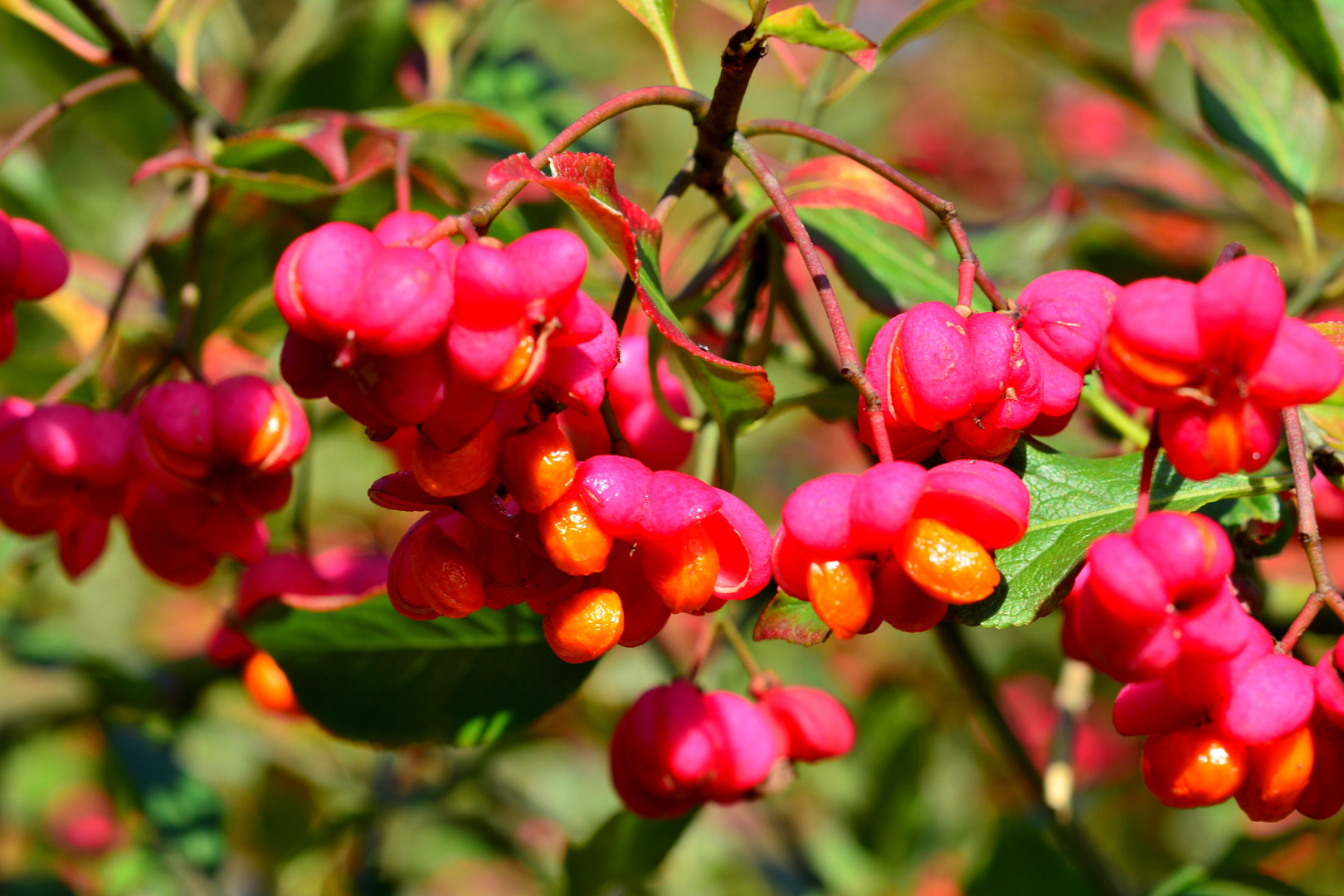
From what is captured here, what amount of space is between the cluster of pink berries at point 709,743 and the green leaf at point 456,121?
596 mm

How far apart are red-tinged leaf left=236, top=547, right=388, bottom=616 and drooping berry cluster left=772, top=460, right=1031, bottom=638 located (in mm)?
523

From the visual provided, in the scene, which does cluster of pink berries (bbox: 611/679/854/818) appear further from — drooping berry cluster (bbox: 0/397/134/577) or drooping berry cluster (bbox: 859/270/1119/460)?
drooping berry cluster (bbox: 0/397/134/577)

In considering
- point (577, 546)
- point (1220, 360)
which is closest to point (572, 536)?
point (577, 546)

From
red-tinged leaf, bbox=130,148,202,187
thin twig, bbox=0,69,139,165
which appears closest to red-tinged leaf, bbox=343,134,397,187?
red-tinged leaf, bbox=130,148,202,187

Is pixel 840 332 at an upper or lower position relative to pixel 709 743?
upper

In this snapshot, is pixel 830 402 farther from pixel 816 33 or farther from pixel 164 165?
pixel 164 165

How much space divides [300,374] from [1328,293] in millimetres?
1132

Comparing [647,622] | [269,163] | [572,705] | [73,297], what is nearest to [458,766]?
[572,705]

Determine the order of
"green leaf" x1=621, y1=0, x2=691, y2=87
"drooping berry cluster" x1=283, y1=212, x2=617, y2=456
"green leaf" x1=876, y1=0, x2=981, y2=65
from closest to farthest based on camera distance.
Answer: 1. "drooping berry cluster" x1=283, y1=212, x2=617, y2=456
2. "green leaf" x1=621, y1=0, x2=691, y2=87
3. "green leaf" x1=876, y1=0, x2=981, y2=65

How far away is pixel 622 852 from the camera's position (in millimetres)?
1118

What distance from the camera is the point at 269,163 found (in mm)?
1206

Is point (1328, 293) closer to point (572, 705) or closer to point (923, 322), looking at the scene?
point (923, 322)

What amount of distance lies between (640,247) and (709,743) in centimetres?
38

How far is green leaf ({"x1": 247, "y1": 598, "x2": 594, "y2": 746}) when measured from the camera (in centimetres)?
93
